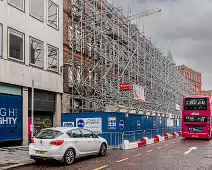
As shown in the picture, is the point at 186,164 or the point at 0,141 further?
the point at 0,141

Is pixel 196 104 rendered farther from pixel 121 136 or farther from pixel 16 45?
pixel 16 45

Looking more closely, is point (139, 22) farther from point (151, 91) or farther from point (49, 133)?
point (49, 133)

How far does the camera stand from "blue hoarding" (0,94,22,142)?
18.0m

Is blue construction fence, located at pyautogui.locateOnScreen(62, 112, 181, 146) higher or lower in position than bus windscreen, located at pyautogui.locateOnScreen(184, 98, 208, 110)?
lower

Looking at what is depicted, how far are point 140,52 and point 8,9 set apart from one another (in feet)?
55.9

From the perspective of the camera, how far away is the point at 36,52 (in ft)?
70.9

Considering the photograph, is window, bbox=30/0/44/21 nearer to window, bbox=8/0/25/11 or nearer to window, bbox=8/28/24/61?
window, bbox=8/0/25/11

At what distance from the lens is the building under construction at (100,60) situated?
2538 cm

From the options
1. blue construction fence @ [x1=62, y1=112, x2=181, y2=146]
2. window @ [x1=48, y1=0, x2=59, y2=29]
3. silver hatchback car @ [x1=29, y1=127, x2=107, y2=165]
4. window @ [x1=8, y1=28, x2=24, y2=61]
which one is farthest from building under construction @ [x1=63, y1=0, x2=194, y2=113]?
silver hatchback car @ [x1=29, y1=127, x2=107, y2=165]

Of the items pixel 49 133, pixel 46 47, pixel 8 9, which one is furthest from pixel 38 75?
pixel 49 133

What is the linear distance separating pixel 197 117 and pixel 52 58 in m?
13.3

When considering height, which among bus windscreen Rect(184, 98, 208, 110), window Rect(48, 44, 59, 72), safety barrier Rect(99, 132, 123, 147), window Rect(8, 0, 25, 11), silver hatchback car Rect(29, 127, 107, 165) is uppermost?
window Rect(8, 0, 25, 11)

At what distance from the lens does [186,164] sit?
12.0 metres

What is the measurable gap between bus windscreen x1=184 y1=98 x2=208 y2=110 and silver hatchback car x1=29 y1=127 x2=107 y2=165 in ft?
51.0
